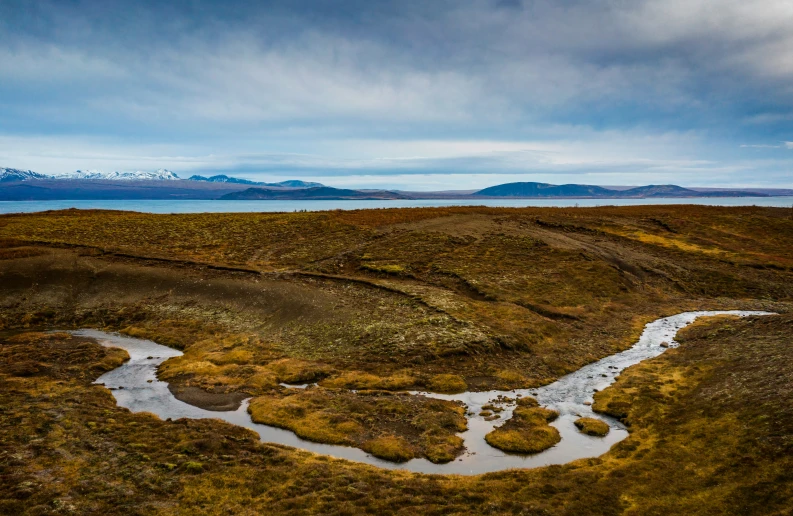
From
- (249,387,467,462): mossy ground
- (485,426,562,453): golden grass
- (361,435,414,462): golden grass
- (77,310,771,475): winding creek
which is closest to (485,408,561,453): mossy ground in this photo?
(485,426,562,453): golden grass

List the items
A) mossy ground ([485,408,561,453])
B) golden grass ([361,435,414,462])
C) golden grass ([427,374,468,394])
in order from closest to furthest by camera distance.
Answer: golden grass ([361,435,414,462]), mossy ground ([485,408,561,453]), golden grass ([427,374,468,394])

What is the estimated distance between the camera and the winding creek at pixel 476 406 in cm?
2255

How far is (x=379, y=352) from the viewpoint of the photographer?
37.2m

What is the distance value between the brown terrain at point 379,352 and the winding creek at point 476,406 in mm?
894

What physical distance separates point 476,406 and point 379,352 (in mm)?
10681

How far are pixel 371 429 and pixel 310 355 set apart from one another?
13.1 metres

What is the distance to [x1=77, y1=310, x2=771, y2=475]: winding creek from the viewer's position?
22.5 m

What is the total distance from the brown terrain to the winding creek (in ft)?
2.93

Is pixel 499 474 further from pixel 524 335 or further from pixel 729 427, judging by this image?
pixel 524 335

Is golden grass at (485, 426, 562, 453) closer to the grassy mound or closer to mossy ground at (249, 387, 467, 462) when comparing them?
the grassy mound

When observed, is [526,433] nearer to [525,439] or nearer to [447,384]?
[525,439]

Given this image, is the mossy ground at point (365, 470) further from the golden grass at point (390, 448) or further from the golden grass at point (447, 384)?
the golden grass at point (447, 384)

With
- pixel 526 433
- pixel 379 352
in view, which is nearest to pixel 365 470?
pixel 526 433

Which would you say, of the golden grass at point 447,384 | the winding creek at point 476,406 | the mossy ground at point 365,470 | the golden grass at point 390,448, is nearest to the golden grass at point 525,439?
the winding creek at point 476,406
